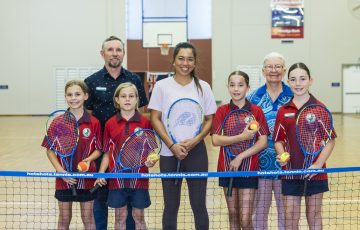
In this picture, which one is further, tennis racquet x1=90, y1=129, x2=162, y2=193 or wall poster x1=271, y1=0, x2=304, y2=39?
wall poster x1=271, y1=0, x2=304, y2=39

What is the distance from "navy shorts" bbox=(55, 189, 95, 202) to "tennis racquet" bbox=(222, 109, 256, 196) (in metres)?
1.30

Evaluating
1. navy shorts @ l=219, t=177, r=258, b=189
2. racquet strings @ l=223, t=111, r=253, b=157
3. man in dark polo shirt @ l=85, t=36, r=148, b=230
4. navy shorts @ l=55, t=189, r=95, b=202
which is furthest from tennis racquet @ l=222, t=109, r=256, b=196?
navy shorts @ l=55, t=189, r=95, b=202

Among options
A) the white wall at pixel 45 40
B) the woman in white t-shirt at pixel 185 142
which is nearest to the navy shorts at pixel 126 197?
the woman in white t-shirt at pixel 185 142

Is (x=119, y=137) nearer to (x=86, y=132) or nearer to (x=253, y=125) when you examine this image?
(x=86, y=132)

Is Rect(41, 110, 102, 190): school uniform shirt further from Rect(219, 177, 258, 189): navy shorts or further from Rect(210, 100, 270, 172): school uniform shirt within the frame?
Rect(219, 177, 258, 189): navy shorts

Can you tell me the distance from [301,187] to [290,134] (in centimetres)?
46

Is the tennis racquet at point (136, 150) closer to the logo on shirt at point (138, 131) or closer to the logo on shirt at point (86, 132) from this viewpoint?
the logo on shirt at point (138, 131)

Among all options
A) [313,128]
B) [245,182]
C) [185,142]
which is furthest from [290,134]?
[185,142]

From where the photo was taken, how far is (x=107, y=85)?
4.49 meters

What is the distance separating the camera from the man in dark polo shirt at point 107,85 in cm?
442

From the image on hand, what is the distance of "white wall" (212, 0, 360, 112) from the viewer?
21.0 m

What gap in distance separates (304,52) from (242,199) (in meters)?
18.2

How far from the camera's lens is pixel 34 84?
72.5ft

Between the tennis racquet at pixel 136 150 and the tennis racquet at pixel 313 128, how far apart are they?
1211mm
